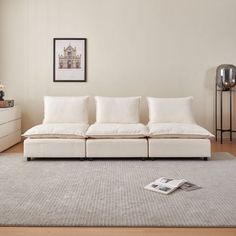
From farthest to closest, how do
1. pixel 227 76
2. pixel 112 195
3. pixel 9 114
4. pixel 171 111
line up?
pixel 227 76
pixel 9 114
pixel 171 111
pixel 112 195

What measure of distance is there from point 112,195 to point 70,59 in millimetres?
3680

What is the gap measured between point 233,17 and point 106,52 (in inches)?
93.7

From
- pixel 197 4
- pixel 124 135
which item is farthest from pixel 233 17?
pixel 124 135

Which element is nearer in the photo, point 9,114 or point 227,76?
point 9,114

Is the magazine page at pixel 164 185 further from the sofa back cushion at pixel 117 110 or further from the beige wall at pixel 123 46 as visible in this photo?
the beige wall at pixel 123 46

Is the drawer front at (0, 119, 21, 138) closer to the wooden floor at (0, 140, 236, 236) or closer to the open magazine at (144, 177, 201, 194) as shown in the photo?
the open magazine at (144, 177, 201, 194)

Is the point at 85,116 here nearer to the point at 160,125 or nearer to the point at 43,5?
the point at 160,125

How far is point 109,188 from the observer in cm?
325

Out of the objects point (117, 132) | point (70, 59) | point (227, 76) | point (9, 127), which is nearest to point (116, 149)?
point (117, 132)

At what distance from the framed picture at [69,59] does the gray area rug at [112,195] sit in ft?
Answer: 7.02

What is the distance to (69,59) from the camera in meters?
6.15

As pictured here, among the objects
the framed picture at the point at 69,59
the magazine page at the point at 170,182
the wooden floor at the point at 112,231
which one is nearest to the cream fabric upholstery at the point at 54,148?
the magazine page at the point at 170,182

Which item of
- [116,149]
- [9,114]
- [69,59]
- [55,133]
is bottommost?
[116,149]

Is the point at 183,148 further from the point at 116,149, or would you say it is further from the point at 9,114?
the point at 9,114
